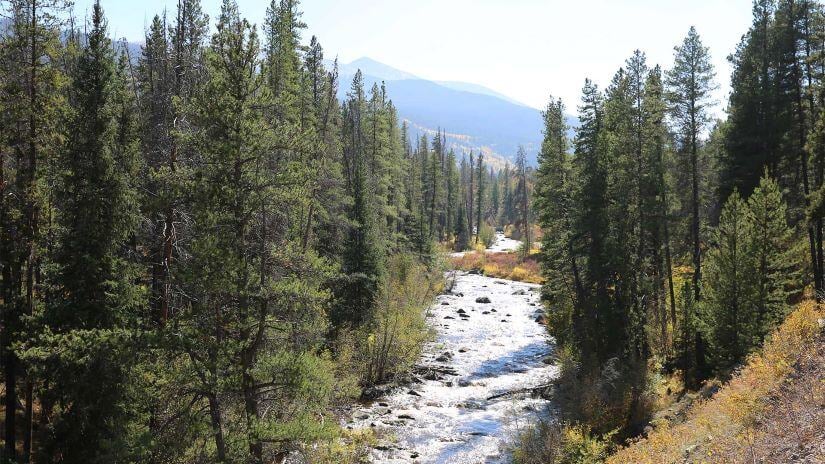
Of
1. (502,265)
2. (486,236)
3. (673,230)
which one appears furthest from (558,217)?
(486,236)

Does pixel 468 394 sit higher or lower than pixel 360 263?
lower

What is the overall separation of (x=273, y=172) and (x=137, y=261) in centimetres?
791

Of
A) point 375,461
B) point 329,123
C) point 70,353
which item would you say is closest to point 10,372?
point 70,353

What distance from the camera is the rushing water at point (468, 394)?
66.8 feet

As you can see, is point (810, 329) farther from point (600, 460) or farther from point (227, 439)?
point (227, 439)

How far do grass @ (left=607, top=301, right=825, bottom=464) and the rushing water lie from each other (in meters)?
6.87

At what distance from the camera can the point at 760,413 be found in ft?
39.0

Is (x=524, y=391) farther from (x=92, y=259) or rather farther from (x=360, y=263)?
(x=92, y=259)

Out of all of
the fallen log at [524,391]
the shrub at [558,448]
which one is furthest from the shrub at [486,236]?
the shrub at [558,448]

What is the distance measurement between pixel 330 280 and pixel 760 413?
13.9 meters

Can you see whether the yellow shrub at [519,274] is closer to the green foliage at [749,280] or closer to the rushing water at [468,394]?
the rushing water at [468,394]

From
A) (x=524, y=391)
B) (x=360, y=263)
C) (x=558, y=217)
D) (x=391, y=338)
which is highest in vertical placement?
(x=558, y=217)

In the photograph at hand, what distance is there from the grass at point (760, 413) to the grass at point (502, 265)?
42532mm

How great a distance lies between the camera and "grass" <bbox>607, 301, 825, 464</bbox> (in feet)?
33.4
